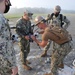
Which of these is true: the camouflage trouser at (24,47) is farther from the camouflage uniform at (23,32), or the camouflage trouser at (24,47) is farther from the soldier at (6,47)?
the soldier at (6,47)

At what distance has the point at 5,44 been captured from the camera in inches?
127

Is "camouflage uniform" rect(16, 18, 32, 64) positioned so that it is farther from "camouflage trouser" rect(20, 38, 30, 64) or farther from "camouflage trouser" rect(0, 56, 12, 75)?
"camouflage trouser" rect(0, 56, 12, 75)

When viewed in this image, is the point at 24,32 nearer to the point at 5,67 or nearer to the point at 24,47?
the point at 24,47

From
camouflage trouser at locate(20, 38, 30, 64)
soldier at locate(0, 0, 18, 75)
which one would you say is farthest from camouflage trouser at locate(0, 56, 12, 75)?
camouflage trouser at locate(20, 38, 30, 64)

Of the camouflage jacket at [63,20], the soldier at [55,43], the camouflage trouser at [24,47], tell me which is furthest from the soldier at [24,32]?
the camouflage jacket at [63,20]

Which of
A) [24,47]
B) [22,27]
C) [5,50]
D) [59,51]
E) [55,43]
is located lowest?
[24,47]

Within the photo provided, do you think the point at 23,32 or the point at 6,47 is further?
the point at 23,32

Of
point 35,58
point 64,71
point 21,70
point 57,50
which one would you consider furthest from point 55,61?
point 35,58

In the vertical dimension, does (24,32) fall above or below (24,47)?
above

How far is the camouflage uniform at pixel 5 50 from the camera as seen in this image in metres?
3.17

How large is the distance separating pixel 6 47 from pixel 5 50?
0.14 ft

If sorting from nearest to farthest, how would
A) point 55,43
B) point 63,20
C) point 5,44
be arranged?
point 5,44 < point 55,43 < point 63,20

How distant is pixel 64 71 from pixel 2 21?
3750mm

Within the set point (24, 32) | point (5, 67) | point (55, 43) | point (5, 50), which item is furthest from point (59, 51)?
point (5, 50)
